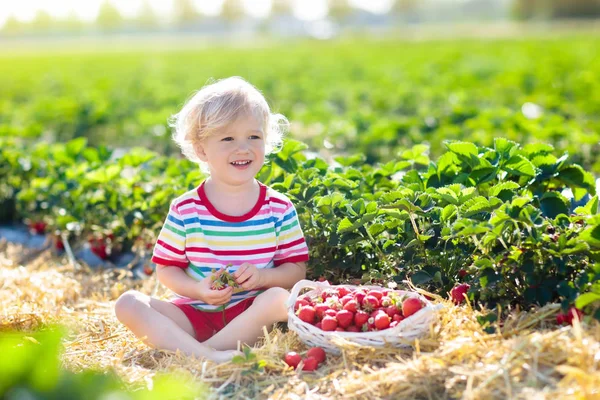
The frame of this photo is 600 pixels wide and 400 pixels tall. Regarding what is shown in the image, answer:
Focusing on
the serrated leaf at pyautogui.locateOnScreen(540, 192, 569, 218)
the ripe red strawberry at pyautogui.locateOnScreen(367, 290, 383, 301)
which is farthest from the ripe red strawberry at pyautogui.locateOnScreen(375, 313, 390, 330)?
the serrated leaf at pyautogui.locateOnScreen(540, 192, 569, 218)

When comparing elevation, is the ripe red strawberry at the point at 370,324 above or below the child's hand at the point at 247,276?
below

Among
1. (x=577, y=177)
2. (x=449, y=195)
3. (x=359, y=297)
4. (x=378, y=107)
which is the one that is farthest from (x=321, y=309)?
(x=378, y=107)

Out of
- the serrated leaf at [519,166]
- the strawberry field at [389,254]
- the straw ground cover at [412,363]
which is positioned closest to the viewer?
the straw ground cover at [412,363]

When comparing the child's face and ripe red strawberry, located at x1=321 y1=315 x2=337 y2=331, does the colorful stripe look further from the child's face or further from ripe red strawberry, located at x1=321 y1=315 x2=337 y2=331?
ripe red strawberry, located at x1=321 y1=315 x2=337 y2=331

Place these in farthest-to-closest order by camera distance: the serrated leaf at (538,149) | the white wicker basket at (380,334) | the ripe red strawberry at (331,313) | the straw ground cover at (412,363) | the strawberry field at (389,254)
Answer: the serrated leaf at (538,149), the ripe red strawberry at (331,313), the white wicker basket at (380,334), the strawberry field at (389,254), the straw ground cover at (412,363)

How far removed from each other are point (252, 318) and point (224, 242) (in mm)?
371

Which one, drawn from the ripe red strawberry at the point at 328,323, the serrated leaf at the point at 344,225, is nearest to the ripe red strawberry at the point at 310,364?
the ripe red strawberry at the point at 328,323

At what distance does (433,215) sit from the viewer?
337 centimetres

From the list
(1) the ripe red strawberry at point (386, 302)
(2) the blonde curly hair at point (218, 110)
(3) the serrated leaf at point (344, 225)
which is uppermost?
(2) the blonde curly hair at point (218, 110)

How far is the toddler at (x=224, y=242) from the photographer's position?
3.20 meters

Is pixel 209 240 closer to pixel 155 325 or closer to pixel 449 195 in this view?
pixel 155 325

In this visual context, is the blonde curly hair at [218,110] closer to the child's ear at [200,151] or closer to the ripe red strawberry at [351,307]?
the child's ear at [200,151]

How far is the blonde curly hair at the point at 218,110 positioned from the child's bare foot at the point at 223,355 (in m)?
0.93

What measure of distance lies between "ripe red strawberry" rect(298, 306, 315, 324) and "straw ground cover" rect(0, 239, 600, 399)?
0.15m
